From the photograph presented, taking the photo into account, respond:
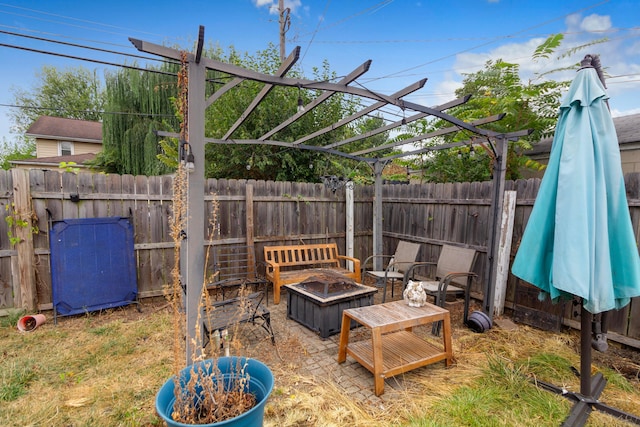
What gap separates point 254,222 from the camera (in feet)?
16.7

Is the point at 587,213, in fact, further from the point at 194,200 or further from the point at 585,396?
the point at 194,200

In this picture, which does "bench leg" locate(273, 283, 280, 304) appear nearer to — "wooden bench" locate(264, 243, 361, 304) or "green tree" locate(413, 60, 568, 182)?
"wooden bench" locate(264, 243, 361, 304)

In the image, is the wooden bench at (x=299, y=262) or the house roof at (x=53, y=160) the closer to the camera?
the wooden bench at (x=299, y=262)

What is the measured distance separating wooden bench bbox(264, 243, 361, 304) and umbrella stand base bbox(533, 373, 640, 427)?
8.81 ft

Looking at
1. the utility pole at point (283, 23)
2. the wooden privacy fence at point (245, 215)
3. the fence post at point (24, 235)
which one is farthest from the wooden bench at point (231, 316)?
the utility pole at point (283, 23)

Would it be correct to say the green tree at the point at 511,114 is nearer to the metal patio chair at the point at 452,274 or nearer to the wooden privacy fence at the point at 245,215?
the wooden privacy fence at the point at 245,215

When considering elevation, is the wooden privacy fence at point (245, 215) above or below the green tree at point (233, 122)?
below

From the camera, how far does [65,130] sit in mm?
14945

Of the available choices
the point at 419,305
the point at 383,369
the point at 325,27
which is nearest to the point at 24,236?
the point at 383,369

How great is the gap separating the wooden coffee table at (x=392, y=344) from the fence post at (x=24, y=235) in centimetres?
386

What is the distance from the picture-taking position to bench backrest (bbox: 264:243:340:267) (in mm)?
4969

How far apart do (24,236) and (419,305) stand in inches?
182

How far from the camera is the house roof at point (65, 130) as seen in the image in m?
14.2

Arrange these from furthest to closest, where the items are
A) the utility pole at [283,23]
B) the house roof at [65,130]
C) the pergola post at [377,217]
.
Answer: the house roof at [65,130] → the utility pole at [283,23] → the pergola post at [377,217]
